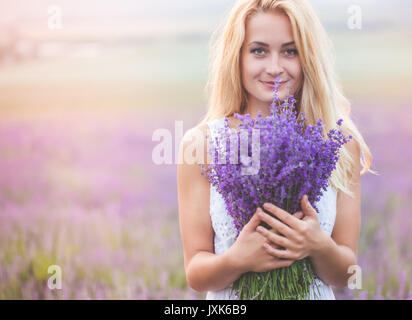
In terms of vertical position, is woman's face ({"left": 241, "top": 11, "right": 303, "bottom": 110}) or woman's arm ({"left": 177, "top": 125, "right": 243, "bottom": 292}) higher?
woman's face ({"left": 241, "top": 11, "right": 303, "bottom": 110})

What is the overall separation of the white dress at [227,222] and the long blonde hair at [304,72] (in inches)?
3.1

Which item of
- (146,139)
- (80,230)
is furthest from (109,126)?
(80,230)

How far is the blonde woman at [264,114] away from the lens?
1.50m

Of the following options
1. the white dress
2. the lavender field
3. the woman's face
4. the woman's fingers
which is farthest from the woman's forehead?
the lavender field

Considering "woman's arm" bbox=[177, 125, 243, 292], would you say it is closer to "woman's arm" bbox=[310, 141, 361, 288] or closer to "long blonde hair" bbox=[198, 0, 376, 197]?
"long blonde hair" bbox=[198, 0, 376, 197]

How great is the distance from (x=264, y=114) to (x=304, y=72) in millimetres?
204

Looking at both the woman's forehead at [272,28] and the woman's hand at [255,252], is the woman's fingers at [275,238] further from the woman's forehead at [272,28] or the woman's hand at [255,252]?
the woman's forehead at [272,28]

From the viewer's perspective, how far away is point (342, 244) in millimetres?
1619

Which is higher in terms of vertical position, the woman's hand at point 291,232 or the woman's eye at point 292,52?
the woman's eye at point 292,52

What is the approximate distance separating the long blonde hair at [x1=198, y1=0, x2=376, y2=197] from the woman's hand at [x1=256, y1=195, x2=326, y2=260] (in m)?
0.35

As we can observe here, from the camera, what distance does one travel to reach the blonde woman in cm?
150

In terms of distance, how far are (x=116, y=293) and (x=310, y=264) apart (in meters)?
1.92

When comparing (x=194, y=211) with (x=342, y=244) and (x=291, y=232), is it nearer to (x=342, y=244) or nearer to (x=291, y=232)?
(x=291, y=232)

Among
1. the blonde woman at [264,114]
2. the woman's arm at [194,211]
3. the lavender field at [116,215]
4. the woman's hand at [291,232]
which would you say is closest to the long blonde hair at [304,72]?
the blonde woman at [264,114]
